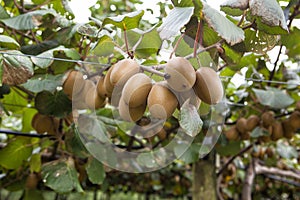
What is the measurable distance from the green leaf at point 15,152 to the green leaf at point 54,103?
0.29 m

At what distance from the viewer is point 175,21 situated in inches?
20.5

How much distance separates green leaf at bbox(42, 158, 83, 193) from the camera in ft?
3.12

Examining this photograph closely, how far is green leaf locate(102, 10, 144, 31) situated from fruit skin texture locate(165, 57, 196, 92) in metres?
0.13

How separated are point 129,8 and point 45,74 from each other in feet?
2.82

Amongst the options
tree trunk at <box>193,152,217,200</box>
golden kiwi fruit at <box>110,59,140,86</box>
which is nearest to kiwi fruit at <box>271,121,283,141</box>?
tree trunk at <box>193,152,217,200</box>

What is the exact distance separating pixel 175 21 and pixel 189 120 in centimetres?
15

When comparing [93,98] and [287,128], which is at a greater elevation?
[93,98]

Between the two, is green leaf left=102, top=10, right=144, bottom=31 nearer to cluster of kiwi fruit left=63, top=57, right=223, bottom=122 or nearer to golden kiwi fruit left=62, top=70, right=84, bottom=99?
cluster of kiwi fruit left=63, top=57, right=223, bottom=122

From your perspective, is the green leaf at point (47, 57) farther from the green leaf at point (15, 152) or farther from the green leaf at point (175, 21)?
the green leaf at point (15, 152)

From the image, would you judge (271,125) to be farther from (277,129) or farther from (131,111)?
(131,111)

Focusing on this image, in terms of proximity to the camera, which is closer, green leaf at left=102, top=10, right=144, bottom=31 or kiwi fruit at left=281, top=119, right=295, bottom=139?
green leaf at left=102, top=10, right=144, bottom=31

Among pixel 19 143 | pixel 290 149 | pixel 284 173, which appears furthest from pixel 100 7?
pixel 284 173

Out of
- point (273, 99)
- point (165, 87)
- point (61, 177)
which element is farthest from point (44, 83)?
point (273, 99)

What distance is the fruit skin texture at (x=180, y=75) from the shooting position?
53cm
